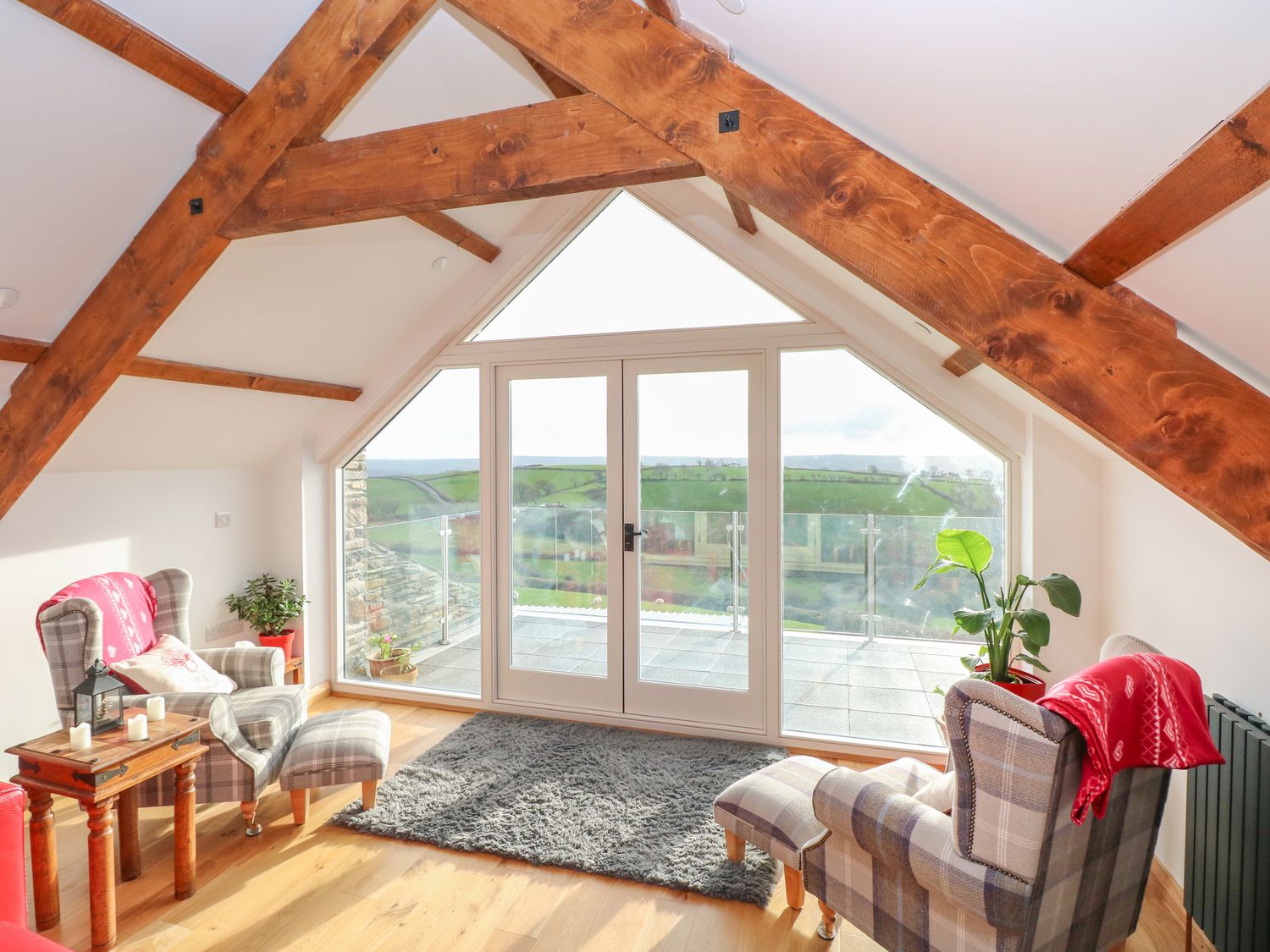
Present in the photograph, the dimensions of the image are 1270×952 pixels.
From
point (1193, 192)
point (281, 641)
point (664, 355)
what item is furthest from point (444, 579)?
point (1193, 192)

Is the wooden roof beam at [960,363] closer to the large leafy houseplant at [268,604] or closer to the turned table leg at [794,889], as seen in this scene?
the turned table leg at [794,889]

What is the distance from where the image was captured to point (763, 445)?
3730 mm

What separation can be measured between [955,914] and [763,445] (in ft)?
7.73

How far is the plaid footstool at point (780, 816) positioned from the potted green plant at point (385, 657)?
8.58 feet

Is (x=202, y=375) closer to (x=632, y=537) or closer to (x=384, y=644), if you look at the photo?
(x=384, y=644)

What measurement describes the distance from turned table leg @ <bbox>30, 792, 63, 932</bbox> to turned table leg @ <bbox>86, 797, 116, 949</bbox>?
15 cm

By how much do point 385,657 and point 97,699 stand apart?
7.35 ft

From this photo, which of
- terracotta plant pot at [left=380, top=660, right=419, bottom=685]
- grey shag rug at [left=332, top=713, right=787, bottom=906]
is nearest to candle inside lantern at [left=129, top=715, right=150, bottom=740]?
grey shag rug at [left=332, top=713, right=787, bottom=906]

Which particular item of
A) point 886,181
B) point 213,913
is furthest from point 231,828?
point 886,181

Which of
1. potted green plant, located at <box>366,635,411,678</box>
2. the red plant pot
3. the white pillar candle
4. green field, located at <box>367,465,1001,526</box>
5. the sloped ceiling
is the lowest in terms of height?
potted green plant, located at <box>366,635,411,678</box>

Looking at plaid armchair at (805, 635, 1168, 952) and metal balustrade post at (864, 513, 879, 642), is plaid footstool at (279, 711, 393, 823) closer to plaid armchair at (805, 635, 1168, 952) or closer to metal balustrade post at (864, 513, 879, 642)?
plaid armchair at (805, 635, 1168, 952)

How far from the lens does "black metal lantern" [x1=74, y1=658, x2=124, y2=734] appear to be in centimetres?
227

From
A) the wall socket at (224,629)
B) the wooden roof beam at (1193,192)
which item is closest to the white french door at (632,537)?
the wall socket at (224,629)

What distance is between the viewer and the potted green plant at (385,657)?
14.7 feet
